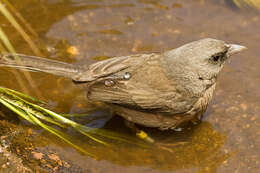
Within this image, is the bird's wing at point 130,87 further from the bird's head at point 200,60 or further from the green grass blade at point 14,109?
the green grass blade at point 14,109

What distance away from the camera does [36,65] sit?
4637 millimetres

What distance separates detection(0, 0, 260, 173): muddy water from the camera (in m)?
4.42

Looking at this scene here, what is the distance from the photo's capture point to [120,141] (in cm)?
475

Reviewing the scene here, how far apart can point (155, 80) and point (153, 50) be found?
1147 mm

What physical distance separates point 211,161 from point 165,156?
0.55 meters

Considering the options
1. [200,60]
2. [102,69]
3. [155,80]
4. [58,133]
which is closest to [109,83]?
[102,69]

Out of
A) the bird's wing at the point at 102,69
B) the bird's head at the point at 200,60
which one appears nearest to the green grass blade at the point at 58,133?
the bird's wing at the point at 102,69

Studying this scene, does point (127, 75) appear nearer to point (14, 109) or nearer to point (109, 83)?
point (109, 83)

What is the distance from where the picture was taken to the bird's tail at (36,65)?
4.54 m

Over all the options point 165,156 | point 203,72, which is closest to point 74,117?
point 165,156

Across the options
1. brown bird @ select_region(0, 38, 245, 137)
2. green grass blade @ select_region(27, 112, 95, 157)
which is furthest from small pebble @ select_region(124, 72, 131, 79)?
green grass blade @ select_region(27, 112, 95, 157)

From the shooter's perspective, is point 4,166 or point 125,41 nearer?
point 4,166

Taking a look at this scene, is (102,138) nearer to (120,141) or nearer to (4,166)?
(120,141)

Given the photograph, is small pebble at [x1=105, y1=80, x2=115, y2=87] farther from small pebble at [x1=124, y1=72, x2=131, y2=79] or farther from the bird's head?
the bird's head
